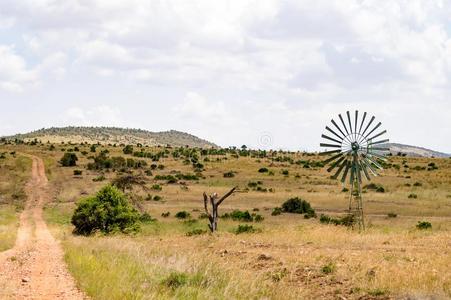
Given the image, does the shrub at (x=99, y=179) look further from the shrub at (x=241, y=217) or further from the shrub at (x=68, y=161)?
the shrub at (x=241, y=217)

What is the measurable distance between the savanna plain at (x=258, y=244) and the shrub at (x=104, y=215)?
2.38 feet

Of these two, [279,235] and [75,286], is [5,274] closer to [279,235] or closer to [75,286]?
[75,286]

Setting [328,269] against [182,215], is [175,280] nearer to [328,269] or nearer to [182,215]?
[328,269]

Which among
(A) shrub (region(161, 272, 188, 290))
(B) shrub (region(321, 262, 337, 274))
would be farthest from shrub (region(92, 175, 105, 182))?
(A) shrub (region(161, 272, 188, 290))

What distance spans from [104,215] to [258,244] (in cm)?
1254

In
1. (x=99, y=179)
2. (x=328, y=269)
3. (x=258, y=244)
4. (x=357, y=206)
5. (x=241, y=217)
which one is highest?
(x=99, y=179)

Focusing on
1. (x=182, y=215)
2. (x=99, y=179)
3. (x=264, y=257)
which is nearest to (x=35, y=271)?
(x=264, y=257)

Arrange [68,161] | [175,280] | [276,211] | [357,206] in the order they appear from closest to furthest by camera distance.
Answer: [175,280], [357,206], [276,211], [68,161]

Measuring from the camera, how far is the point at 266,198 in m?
57.6

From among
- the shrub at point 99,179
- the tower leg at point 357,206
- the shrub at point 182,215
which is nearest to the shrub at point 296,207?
the shrub at point 182,215

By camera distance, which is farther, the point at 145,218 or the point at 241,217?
the point at 241,217

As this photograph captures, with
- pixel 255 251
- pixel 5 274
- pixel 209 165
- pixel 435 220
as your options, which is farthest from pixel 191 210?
pixel 209 165

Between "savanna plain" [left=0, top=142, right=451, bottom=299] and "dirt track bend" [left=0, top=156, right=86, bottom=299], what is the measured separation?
0.43m

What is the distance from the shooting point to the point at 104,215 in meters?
34.2
